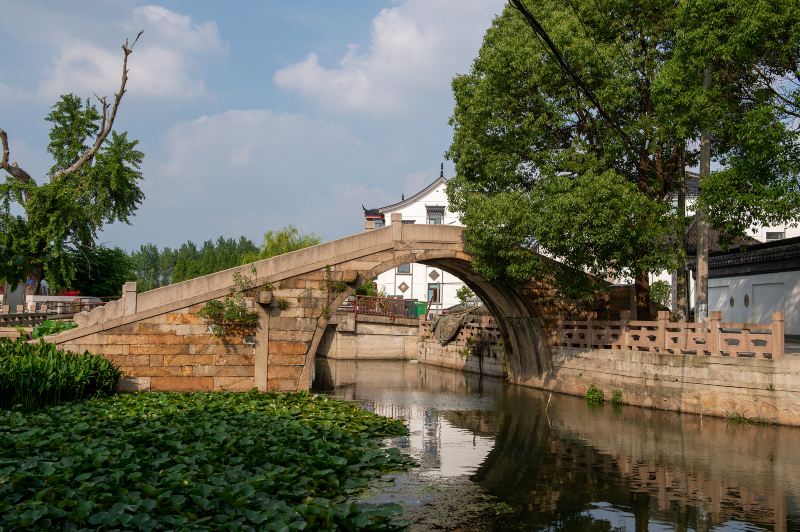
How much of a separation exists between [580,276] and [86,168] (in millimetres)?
24330

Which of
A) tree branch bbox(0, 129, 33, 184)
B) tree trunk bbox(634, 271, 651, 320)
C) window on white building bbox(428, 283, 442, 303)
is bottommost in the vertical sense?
tree trunk bbox(634, 271, 651, 320)

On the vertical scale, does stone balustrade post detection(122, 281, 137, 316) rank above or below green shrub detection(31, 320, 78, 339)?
above

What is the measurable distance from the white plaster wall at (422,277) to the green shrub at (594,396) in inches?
1018

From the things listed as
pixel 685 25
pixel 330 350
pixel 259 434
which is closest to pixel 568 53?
pixel 685 25

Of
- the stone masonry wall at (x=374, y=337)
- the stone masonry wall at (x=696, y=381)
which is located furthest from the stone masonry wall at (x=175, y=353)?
the stone masonry wall at (x=374, y=337)

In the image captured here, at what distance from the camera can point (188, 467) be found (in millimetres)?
8688

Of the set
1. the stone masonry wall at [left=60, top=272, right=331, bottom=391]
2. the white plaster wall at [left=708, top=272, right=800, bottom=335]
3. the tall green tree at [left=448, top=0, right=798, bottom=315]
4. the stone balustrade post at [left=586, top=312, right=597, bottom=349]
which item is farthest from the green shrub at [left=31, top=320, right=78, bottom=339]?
the white plaster wall at [left=708, top=272, right=800, bottom=335]

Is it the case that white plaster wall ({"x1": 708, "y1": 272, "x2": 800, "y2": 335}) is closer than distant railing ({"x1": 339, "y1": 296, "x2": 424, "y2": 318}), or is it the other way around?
white plaster wall ({"x1": 708, "y1": 272, "x2": 800, "y2": 335})

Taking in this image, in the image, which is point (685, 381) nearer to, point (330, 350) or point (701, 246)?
point (701, 246)

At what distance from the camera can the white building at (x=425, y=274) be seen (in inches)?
1781

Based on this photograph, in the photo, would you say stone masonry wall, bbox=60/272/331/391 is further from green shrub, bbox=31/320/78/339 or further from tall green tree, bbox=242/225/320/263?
tall green tree, bbox=242/225/320/263

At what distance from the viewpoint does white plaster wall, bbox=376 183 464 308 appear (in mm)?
45219

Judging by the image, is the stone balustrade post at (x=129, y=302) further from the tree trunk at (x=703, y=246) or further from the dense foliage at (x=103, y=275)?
the dense foliage at (x=103, y=275)

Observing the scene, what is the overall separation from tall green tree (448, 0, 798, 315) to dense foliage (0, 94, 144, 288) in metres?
19.1
